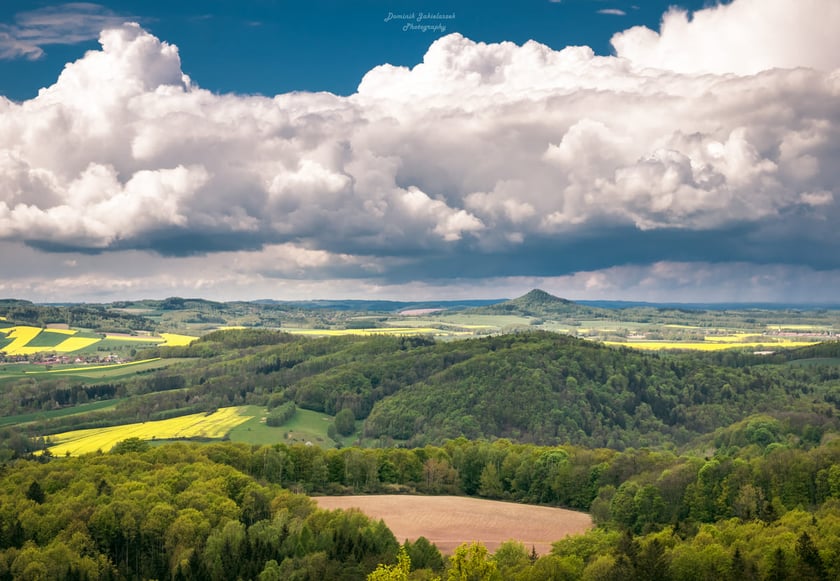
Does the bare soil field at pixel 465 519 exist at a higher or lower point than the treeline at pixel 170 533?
lower

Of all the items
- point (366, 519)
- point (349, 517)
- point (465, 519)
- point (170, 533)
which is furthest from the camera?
point (465, 519)

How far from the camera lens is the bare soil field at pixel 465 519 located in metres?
108

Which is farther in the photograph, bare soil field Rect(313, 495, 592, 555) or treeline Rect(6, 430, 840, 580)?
bare soil field Rect(313, 495, 592, 555)

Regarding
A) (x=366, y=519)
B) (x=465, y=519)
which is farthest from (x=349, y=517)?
(x=465, y=519)

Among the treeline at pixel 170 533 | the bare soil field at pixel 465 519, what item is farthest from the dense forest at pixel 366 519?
the bare soil field at pixel 465 519

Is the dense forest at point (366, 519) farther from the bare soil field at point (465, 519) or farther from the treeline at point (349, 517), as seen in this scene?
the bare soil field at point (465, 519)

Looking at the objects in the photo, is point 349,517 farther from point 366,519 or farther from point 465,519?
point 465,519

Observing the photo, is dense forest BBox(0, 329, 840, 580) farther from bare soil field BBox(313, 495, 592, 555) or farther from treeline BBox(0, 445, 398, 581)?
bare soil field BBox(313, 495, 592, 555)

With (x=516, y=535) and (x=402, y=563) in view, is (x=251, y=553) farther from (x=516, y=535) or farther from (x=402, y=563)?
(x=516, y=535)

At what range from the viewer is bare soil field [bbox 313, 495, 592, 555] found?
10819 centimetres

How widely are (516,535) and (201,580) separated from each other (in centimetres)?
4485

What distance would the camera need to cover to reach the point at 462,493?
147 metres

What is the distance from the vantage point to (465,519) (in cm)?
12069

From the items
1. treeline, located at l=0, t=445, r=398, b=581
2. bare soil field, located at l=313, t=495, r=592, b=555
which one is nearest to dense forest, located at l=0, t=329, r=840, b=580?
treeline, located at l=0, t=445, r=398, b=581
